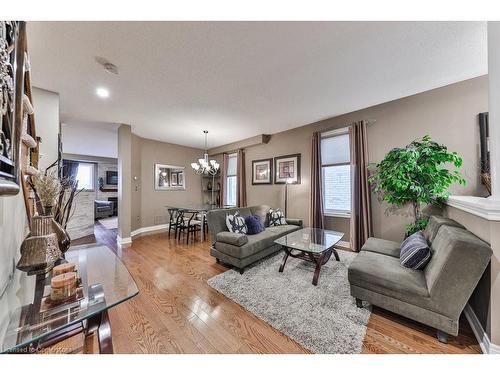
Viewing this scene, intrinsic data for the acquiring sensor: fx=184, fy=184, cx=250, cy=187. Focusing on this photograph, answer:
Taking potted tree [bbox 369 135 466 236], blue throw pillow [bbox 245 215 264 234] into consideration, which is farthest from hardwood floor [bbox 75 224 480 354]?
potted tree [bbox 369 135 466 236]

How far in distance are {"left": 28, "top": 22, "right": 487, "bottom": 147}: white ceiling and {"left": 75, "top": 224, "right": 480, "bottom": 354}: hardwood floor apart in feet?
8.61

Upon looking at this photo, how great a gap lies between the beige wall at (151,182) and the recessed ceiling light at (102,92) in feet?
6.86

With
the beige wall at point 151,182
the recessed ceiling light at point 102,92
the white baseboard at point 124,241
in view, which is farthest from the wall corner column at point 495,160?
the beige wall at point 151,182

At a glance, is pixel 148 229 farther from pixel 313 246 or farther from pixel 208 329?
pixel 313 246

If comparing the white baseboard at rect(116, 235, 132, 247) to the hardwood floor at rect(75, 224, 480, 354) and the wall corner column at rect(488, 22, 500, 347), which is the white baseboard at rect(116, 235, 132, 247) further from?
the wall corner column at rect(488, 22, 500, 347)

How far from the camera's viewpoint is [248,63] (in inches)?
82.5

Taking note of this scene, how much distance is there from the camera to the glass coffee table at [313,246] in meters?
2.38

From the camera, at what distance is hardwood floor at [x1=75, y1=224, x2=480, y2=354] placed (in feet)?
4.61

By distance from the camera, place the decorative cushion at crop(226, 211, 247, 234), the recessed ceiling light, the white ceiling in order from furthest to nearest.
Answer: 1. the decorative cushion at crop(226, 211, 247, 234)
2. the recessed ceiling light
3. the white ceiling

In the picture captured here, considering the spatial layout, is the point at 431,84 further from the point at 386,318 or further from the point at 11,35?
the point at 11,35

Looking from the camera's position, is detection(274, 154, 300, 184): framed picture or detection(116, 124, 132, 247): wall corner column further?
detection(274, 154, 300, 184): framed picture
